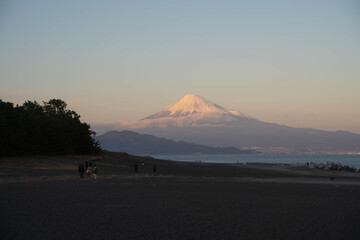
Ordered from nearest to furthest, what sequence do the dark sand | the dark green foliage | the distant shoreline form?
the dark sand → the distant shoreline → the dark green foliage

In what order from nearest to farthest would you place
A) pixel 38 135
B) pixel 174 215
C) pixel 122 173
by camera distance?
pixel 174 215, pixel 122 173, pixel 38 135

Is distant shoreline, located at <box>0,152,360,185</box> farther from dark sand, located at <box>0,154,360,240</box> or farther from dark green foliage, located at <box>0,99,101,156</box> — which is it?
dark sand, located at <box>0,154,360,240</box>

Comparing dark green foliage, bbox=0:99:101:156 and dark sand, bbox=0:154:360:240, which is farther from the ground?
dark green foliage, bbox=0:99:101:156

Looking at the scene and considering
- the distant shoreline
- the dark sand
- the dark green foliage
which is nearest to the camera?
the dark sand

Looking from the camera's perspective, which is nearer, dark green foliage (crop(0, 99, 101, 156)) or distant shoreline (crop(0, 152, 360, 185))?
distant shoreline (crop(0, 152, 360, 185))

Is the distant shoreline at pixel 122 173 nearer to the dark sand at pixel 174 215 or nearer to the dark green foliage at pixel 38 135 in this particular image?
the dark green foliage at pixel 38 135

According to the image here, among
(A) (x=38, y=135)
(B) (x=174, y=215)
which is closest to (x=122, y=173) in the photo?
(A) (x=38, y=135)

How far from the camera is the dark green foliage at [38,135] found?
5866cm

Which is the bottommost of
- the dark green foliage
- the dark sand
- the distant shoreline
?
the dark sand

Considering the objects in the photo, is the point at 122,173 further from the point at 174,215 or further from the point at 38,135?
the point at 174,215

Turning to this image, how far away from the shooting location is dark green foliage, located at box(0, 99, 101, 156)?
192ft

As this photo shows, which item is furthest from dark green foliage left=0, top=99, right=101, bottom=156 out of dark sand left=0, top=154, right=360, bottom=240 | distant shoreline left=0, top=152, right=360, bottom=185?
dark sand left=0, top=154, right=360, bottom=240

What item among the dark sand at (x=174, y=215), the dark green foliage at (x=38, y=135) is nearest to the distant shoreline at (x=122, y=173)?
the dark green foliage at (x=38, y=135)

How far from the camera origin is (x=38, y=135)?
64562 millimetres
